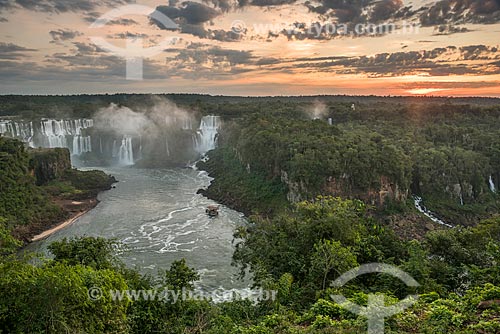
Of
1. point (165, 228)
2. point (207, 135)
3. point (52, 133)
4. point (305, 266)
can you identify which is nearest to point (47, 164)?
point (165, 228)

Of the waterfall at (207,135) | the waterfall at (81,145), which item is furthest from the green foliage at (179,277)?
the waterfall at (81,145)

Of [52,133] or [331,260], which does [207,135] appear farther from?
[331,260]

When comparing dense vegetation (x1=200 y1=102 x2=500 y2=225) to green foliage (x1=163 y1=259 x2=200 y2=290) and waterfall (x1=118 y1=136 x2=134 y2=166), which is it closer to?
green foliage (x1=163 y1=259 x2=200 y2=290)

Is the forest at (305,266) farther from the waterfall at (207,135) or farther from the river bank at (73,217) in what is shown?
the waterfall at (207,135)

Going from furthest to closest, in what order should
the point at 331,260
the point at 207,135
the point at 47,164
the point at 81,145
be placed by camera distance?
1. the point at 207,135
2. the point at 81,145
3. the point at 47,164
4. the point at 331,260

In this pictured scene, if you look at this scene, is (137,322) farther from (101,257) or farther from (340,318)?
(340,318)

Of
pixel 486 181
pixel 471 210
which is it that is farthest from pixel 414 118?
pixel 471 210

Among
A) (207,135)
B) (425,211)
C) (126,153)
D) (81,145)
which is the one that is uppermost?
(207,135)
